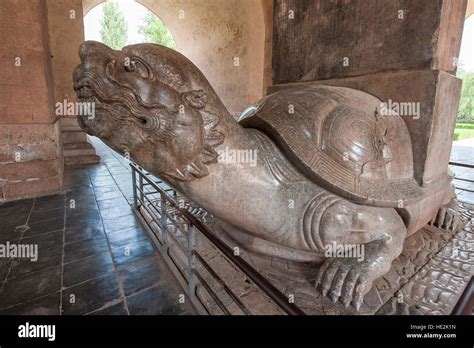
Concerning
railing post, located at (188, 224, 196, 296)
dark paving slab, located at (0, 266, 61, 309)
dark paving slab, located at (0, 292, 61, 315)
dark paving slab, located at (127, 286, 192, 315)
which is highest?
railing post, located at (188, 224, 196, 296)

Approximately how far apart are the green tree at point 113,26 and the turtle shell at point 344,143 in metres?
32.7

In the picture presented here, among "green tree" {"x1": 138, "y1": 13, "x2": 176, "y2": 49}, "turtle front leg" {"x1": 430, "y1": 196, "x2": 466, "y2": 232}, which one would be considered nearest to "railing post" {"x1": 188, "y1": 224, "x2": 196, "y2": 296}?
"turtle front leg" {"x1": 430, "y1": 196, "x2": 466, "y2": 232}

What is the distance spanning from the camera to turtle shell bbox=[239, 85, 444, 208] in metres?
1.58

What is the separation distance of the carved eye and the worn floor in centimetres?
155

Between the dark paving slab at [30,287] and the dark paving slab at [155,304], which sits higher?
the dark paving slab at [155,304]

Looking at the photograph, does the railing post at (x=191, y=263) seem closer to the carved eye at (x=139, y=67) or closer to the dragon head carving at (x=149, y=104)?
the dragon head carving at (x=149, y=104)

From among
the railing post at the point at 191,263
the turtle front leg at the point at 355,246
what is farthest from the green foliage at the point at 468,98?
the railing post at the point at 191,263

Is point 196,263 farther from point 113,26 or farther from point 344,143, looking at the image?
point 113,26

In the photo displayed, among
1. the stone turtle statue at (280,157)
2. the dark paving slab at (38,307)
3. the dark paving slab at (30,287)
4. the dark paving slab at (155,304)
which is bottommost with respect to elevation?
the dark paving slab at (38,307)

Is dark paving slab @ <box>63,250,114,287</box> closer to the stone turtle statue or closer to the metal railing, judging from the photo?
the metal railing

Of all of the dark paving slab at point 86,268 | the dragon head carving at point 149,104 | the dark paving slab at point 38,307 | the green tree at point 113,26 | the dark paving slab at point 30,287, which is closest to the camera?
the dragon head carving at point 149,104

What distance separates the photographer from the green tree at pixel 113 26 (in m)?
28.3

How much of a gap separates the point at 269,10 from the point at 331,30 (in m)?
7.67
